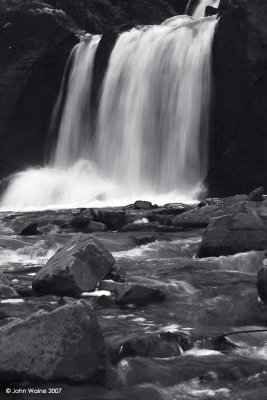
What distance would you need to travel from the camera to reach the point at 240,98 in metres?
27.2

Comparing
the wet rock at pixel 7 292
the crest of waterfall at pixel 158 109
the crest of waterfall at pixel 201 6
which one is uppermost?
→ the crest of waterfall at pixel 201 6

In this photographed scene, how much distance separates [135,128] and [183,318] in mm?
23671

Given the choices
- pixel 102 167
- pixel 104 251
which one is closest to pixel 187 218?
pixel 104 251

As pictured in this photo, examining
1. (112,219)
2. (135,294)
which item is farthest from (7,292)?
(112,219)

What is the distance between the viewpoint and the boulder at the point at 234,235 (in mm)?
12609

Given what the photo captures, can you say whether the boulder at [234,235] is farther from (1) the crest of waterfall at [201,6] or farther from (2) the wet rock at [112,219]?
(1) the crest of waterfall at [201,6]

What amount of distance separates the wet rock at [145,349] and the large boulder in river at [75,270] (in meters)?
2.78

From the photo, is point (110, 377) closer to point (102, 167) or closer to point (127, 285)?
point (127, 285)

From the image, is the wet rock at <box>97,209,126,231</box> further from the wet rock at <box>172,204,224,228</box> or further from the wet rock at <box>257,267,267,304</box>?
the wet rock at <box>257,267,267,304</box>

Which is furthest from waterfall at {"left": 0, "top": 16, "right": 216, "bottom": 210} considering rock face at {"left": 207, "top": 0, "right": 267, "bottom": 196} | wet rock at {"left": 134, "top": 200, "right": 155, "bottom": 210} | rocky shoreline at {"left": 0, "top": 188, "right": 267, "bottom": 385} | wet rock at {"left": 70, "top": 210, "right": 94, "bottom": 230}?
rocky shoreline at {"left": 0, "top": 188, "right": 267, "bottom": 385}

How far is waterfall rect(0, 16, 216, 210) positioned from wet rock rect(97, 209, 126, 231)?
8.28 meters

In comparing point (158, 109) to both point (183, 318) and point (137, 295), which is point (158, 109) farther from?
point (183, 318)

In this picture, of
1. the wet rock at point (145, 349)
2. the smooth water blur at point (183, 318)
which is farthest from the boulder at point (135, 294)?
the wet rock at point (145, 349)

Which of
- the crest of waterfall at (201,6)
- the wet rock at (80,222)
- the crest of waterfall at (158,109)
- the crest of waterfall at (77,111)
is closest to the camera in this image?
the wet rock at (80,222)
